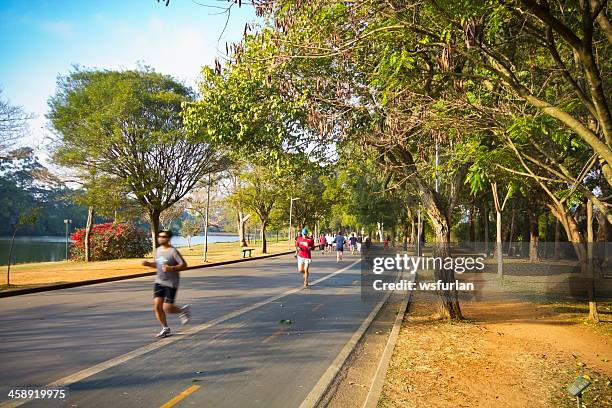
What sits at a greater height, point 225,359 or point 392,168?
point 392,168

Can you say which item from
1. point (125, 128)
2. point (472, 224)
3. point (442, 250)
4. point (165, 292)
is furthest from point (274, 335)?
point (472, 224)

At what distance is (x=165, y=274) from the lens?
25.1 feet

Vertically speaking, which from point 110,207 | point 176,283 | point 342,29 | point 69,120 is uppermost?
point 69,120

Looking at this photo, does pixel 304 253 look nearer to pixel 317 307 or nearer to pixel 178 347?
pixel 317 307

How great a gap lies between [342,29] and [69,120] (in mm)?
20682

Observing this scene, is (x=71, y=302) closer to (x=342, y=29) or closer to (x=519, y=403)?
(x=342, y=29)

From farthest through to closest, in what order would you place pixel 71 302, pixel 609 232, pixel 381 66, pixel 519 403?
pixel 609 232 → pixel 71 302 → pixel 381 66 → pixel 519 403

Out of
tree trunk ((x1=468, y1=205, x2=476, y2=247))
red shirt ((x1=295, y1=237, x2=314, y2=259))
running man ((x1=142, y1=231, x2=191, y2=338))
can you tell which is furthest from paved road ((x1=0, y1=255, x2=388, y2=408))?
tree trunk ((x1=468, y1=205, x2=476, y2=247))

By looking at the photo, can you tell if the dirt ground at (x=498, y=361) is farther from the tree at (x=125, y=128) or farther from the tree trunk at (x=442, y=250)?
the tree at (x=125, y=128)

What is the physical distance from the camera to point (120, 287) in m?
15.6

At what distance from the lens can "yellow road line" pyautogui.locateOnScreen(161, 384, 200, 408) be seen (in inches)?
188

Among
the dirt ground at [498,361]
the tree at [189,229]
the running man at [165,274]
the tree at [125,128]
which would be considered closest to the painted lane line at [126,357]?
the running man at [165,274]

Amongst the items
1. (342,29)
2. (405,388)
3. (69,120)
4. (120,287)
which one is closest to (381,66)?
(342,29)

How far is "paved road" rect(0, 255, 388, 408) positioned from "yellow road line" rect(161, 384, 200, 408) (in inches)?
0.9
